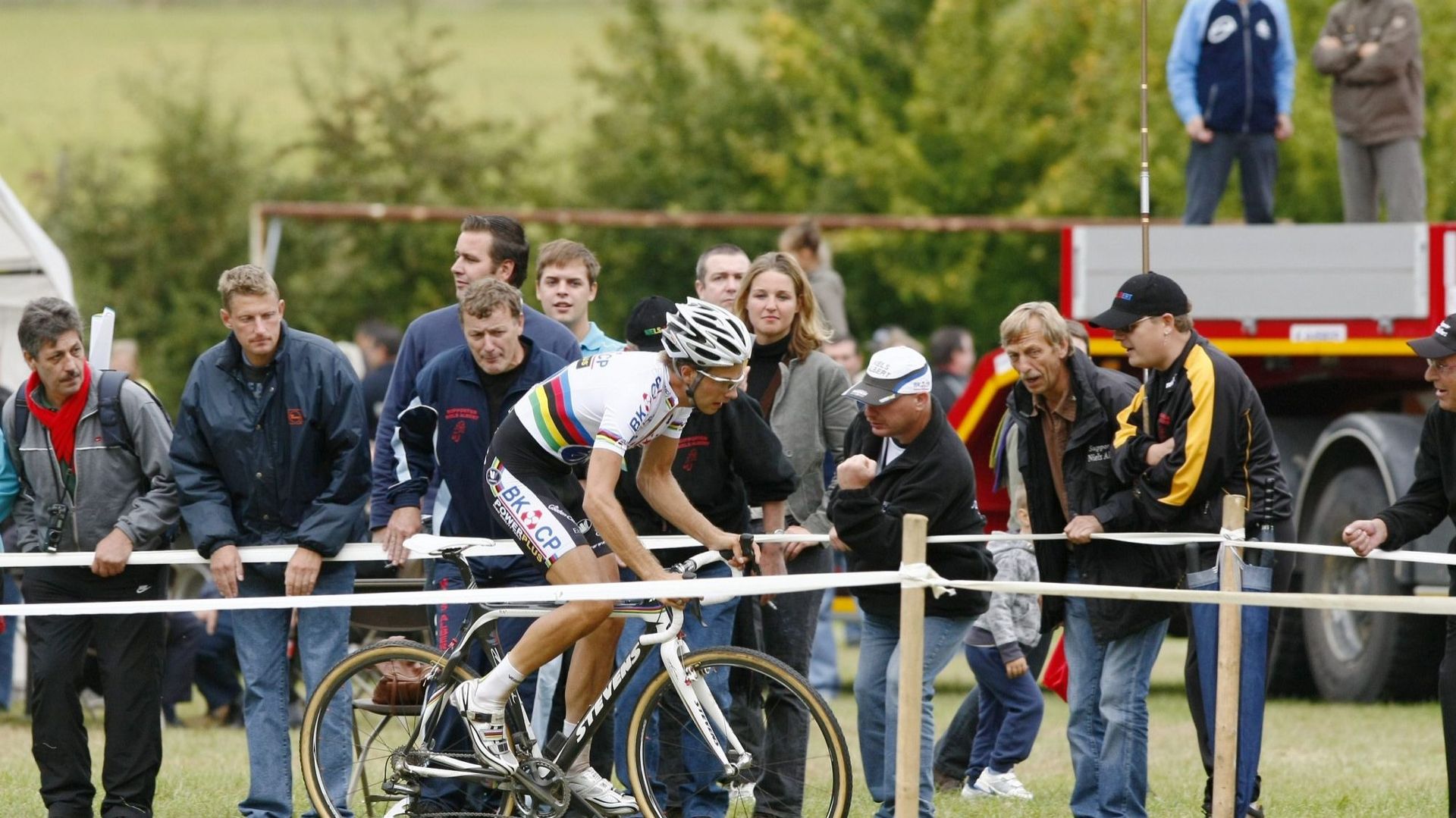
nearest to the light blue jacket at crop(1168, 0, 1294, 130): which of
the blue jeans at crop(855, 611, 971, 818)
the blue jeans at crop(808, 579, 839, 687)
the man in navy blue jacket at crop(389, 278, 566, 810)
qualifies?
the blue jeans at crop(808, 579, 839, 687)

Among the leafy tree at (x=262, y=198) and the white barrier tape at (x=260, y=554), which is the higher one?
the leafy tree at (x=262, y=198)

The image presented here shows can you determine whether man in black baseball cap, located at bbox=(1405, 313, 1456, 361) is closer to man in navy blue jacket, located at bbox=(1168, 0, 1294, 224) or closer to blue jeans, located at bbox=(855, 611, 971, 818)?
blue jeans, located at bbox=(855, 611, 971, 818)

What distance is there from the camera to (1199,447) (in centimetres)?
682

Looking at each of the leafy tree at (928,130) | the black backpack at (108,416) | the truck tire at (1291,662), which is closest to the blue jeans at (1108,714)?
the black backpack at (108,416)

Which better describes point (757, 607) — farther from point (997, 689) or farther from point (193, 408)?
point (193, 408)

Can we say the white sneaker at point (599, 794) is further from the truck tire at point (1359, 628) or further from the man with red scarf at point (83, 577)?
the truck tire at point (1359, 628)

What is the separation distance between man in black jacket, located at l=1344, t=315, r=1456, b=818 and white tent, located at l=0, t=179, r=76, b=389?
25.7 feet

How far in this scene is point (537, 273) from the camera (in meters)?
8.33

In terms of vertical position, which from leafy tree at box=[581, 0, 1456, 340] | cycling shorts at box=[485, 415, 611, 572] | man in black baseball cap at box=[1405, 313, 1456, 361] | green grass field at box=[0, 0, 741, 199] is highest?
green grass field at box=[0, 0, 741, 199]

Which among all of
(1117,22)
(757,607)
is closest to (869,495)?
(757,607)

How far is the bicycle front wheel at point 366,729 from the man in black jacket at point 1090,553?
2.17m

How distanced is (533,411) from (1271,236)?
5521 mm

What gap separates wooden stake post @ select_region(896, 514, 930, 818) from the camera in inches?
237

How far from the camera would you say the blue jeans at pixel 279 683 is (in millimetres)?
7121
